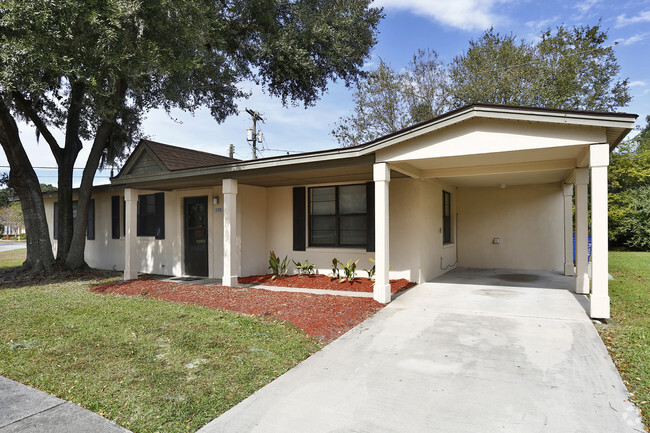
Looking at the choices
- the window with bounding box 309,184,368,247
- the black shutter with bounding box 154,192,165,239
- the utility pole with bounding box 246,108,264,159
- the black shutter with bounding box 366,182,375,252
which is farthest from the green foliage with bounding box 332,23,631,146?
the black shutter with bounding box 154,192,165,239

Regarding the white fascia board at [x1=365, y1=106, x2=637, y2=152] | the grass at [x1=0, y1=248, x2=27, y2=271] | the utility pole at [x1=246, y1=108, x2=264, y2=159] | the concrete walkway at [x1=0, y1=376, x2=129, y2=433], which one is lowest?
the grass at [x1=0, y1=248, x2=27, y2=271]

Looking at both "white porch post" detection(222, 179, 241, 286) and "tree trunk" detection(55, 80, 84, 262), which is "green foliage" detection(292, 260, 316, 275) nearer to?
"white porch post" detection(222, 179, 241, 286)

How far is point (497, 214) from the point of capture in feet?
36.2

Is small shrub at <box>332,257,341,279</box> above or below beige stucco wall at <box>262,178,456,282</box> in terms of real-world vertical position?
below

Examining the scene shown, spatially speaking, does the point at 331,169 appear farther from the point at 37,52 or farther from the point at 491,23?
the point at 491,23

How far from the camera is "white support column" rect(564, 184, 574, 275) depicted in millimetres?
9375

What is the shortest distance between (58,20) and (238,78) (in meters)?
5.81

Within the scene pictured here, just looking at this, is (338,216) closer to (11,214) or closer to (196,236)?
(196,236)

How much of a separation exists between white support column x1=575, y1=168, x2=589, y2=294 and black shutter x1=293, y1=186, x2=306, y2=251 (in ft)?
18.8

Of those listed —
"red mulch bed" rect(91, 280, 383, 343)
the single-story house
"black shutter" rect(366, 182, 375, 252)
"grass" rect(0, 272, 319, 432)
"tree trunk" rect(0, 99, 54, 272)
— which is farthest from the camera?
"tree trunk" rect(0, 99, 54, 272)

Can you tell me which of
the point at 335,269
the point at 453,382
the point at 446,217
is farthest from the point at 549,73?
the point at 453,382

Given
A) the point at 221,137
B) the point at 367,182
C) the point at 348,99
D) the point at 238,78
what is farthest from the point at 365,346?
the point at 221,137

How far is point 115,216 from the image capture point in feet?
39.0

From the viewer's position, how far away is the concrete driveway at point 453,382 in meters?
2.71
